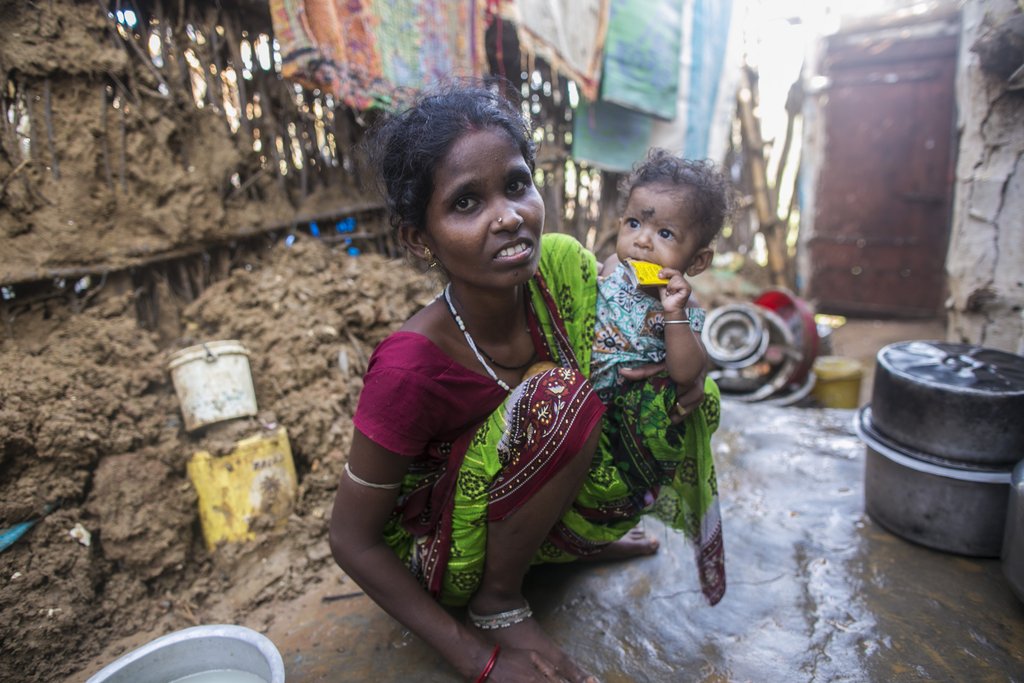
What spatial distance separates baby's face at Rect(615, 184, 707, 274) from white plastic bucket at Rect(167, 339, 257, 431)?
1.54 m

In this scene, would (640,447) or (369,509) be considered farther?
(640,447)

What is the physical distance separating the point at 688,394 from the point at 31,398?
200 cm

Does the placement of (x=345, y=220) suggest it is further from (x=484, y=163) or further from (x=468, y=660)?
(x=468, y=660)

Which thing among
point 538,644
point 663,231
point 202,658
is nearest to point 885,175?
point 663,231

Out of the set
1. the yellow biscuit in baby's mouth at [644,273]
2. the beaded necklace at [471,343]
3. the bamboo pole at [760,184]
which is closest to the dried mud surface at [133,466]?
the beaded necklace at [471,343]

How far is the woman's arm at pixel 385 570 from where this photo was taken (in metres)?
1.38

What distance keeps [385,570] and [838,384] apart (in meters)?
3.90

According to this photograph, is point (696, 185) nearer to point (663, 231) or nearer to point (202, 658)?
point (663, 231)

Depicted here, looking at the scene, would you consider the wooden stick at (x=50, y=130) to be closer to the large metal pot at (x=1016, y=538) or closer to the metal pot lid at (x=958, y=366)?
the metal pot lid at (x=958, y=366)

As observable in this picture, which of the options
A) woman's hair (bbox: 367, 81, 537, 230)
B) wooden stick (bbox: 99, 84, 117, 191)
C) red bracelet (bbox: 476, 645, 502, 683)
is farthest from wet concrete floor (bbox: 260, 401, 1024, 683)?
wooden stick (bbox: 99, 84, 117, 191)

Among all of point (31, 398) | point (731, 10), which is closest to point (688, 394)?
point (31, 398)

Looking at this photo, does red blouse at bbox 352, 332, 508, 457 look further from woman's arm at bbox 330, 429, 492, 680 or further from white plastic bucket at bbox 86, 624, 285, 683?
white plastic bucket at bbox 86, 624, 285, 683

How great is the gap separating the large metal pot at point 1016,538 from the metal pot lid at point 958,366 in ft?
0.91

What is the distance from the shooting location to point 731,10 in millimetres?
4789
